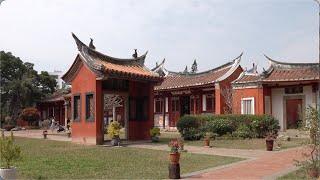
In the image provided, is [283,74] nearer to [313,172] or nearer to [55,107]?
[313,172]

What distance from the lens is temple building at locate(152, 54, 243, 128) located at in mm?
26891

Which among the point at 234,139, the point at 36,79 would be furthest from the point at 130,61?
the point at 36,79

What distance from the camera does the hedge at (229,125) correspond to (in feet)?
63.7

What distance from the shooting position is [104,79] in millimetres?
16766

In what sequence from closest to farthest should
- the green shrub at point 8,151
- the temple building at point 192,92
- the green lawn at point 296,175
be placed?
the green shrub at point 8,151, the green lawn at point 296,175, the temple building at point 192,92

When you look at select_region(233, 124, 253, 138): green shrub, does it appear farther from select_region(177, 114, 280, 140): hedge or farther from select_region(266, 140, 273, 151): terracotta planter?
select_region(266, 140, 273, 151): terracotta planter

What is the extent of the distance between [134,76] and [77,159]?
7195mm

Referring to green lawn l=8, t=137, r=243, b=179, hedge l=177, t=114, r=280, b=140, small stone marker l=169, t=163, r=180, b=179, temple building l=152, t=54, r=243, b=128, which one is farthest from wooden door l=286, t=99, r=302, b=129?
small stone marker l=169, t=163, r=180, b=179

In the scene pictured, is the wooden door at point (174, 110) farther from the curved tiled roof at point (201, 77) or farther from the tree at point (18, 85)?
the tree at point (18, 85)

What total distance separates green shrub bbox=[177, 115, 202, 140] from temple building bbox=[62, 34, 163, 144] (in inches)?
67.2

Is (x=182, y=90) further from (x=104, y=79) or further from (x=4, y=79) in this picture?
(x=4, y=79)

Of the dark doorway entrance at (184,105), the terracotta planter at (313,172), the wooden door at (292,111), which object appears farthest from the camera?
the dark doorway entrance at (184,105)

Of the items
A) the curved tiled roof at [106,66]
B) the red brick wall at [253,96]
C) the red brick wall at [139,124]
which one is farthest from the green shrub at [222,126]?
the red brick wall at [253,96]

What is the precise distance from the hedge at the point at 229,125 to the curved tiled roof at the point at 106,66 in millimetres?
2981
